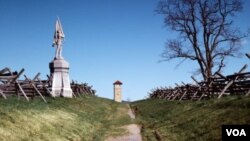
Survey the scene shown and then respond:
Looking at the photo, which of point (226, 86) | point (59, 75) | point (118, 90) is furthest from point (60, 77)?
point (118, 90)

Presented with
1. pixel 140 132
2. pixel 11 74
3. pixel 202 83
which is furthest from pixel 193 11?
pixel 140 132

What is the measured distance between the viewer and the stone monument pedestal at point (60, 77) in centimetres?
2270

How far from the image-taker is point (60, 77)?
22.9 meters

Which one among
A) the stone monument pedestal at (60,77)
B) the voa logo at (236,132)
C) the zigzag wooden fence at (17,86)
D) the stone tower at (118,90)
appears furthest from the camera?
the stone tower at (118,90)

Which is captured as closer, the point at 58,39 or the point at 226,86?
the point at 226,86

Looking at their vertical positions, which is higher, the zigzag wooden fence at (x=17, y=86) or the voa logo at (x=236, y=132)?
the zigzag wooden fence at (x=17, y=86)

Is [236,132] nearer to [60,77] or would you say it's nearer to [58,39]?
[60,77]

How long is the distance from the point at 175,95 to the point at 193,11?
8.68 metres

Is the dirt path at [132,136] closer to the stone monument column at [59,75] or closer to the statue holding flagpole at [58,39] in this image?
the stone monument column at [59,75]

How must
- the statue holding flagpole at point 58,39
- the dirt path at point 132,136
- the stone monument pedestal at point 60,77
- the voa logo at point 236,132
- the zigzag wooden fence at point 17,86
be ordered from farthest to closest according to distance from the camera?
the statue holding flagpole at point 58,39 → the stone monument pedestal at point 60,77 → the zigzag wooden fence at point 17,86 → the dirt path at point 132,136 → the voa logo at point 236,132

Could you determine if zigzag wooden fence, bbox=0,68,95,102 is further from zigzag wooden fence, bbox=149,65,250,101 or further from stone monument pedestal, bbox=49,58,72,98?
zigzag wooden fence, bbox=149,65,250,101

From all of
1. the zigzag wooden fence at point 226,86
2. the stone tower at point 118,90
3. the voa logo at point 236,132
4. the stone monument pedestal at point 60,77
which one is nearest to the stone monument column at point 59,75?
the stone monument pedestal at point 60,77

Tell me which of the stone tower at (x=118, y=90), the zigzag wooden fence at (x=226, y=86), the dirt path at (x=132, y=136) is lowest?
the dirt path at (x=132, y=136)

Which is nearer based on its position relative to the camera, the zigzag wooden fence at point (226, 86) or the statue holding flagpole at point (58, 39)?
the zigzag wooden fence at point (226, 86)
